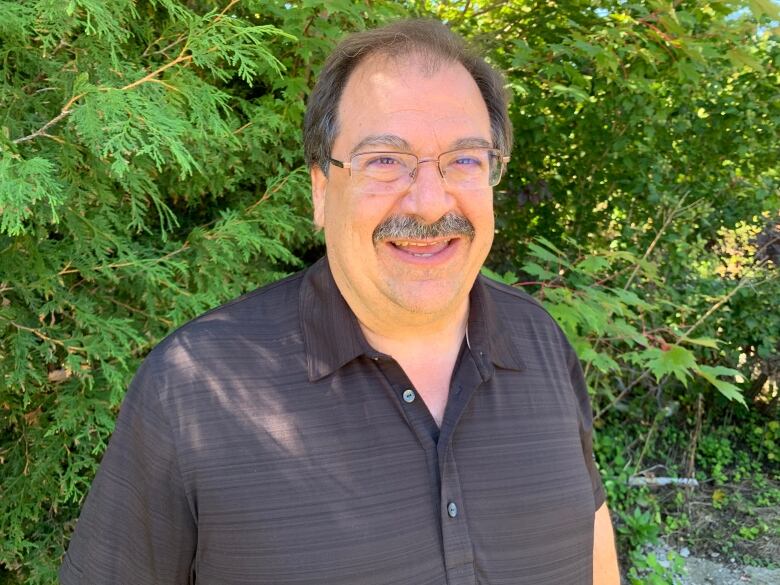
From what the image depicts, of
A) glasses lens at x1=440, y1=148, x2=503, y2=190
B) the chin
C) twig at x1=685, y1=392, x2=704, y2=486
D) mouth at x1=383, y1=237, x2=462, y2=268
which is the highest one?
glasses lens at x1=440, y1=148, x2=503, y2=190

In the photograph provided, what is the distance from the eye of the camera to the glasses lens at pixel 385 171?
158cm

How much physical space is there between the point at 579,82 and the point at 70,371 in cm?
255

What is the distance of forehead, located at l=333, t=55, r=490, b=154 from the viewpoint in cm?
157

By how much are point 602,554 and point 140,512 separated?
130cm

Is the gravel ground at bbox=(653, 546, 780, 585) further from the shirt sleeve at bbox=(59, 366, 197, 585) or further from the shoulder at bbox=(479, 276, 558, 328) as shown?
the shirt sleeve at bbox=(59, 366, 197, 585)

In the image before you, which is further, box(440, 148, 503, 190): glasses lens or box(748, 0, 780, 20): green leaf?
box(748, 0, 780, 20): green leaf

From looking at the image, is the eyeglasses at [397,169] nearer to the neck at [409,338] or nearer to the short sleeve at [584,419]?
the neck at [409,338]

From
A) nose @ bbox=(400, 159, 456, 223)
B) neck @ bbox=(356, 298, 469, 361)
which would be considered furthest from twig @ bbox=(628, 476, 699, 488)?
nose @ bbox=(400, 159, 456, 223)

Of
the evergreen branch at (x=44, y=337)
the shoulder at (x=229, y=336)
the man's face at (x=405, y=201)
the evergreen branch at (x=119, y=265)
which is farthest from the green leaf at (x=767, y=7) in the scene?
the evergreen branch at (x=44, y=337)

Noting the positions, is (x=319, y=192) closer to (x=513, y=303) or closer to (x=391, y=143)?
(x=391, y=143)

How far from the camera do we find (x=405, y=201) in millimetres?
1585

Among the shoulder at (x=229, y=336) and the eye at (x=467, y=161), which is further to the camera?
the eye at (x=467, y=161)

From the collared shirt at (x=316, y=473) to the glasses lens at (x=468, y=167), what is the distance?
0.42 m

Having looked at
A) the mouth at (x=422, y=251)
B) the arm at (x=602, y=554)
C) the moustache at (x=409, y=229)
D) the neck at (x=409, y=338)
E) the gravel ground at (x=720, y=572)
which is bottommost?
the gravel ground at (x=720, y=572)
